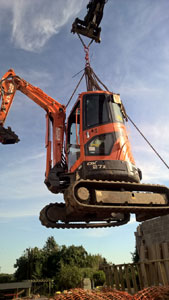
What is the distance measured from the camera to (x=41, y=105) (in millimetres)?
10000

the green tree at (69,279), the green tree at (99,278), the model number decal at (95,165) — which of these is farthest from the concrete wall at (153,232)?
the green tree at (69,279)

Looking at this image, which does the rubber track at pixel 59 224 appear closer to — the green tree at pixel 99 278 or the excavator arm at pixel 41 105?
the excavator arm at pixel 41 105

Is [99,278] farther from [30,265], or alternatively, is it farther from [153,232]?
[153,232]

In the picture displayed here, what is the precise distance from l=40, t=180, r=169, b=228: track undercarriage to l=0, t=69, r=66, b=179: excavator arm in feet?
6.25

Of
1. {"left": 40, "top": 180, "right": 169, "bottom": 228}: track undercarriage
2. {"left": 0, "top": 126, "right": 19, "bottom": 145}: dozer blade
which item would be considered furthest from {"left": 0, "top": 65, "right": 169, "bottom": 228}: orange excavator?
{"left": 0, "top": 126, "right": 19, "bottom": 145}: dozer blade

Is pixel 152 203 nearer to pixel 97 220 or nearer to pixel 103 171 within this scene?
pixel 103 171

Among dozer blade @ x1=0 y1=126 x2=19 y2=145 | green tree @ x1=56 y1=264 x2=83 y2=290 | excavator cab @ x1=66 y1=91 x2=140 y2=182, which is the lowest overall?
green tree @ x1=56 y1=264 x2=83 y2=290

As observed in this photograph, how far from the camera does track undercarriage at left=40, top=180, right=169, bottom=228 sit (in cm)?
571

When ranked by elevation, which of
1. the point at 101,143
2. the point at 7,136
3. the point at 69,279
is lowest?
the point at 69,279

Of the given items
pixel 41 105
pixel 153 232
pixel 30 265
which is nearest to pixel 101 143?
pixel 41 105

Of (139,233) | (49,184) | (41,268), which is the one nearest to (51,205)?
(49,184)

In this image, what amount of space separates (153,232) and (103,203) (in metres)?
8.58

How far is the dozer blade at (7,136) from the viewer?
973 centimetres

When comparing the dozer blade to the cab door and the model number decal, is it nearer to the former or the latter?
the cab door
